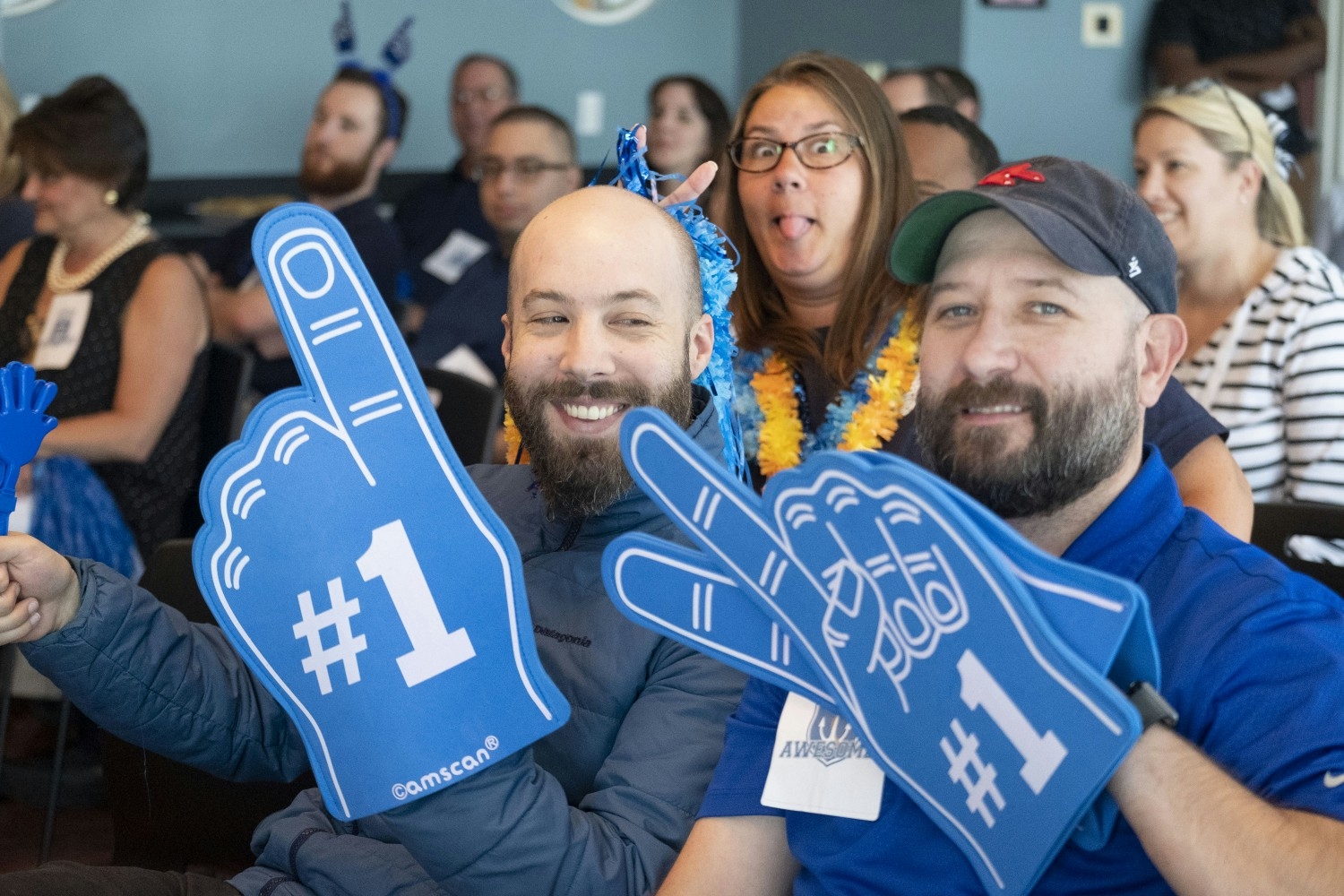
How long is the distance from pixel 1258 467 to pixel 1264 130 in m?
0.77

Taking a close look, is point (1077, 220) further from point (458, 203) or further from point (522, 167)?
point (458, 203)

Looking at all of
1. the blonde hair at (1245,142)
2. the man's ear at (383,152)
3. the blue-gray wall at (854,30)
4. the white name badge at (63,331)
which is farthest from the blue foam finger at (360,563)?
the blue-gray wall at (854,30)

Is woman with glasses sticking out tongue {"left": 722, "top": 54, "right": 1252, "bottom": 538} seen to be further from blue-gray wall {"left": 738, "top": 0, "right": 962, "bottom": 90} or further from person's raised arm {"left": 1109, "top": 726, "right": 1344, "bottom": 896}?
blue-gray wall {"left": 738, "top": 0, "right": 962, "bottom": 90}

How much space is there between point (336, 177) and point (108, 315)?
1.64 metres

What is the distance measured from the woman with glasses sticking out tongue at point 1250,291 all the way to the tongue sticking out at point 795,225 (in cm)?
75

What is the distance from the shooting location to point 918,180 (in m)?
2.80

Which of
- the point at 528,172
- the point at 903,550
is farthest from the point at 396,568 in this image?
the point at 528,172

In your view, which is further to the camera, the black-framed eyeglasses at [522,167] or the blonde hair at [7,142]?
the black-framed eyeglasses at [522,167]

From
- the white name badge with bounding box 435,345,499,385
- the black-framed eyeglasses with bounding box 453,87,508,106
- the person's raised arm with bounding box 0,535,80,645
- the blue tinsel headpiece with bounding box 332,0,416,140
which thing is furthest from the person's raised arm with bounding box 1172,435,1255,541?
the black-framed eyeglasses with bounding box 453,87,508,106

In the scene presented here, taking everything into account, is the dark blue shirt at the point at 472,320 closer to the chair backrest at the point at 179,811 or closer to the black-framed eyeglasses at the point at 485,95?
Answer: the black-framed eyeglasses at the point at 485,95

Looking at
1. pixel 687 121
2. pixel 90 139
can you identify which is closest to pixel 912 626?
pixel 90 139

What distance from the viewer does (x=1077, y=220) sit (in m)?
1.20

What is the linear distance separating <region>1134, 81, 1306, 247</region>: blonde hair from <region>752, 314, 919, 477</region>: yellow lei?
90 centimetres

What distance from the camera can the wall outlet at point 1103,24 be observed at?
5.27 metres
